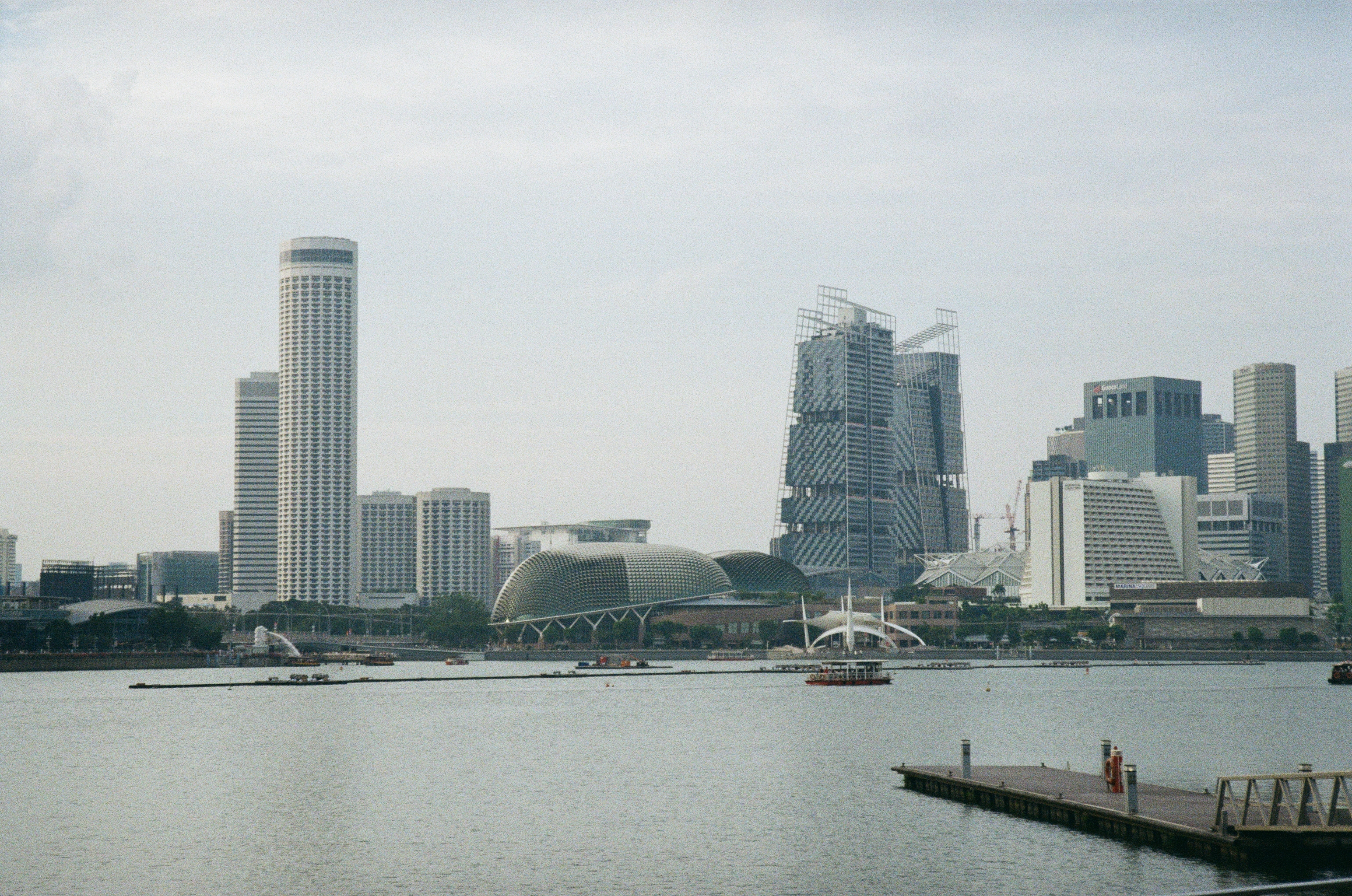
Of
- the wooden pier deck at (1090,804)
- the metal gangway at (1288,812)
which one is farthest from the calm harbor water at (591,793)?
the metal gangway at (1288,812)

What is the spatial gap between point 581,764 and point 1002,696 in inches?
3197

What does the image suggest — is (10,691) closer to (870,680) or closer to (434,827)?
(870,680)

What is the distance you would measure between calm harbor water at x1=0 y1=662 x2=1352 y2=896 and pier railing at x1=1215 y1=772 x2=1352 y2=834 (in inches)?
69.5

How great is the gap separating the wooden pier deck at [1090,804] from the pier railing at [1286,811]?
69 centimetres

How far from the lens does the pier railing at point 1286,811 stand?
55.3 metres

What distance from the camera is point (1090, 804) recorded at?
214 feet

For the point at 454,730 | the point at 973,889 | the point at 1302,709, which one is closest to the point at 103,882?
the point at 973,889

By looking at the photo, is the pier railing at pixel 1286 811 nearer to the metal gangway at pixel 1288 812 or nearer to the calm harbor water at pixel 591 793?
the metal gangway at pixel 1288 812

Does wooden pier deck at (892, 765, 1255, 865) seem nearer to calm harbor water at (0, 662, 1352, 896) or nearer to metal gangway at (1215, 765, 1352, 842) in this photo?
metal gangway at (1215, 765, 1352, 842)

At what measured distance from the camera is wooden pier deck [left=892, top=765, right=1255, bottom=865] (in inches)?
2260

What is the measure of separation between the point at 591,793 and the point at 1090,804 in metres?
27.7

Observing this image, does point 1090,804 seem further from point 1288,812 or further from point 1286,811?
point 1288,812

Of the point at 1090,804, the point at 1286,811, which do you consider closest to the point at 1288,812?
the point at 1286,811

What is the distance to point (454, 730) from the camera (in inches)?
5000
